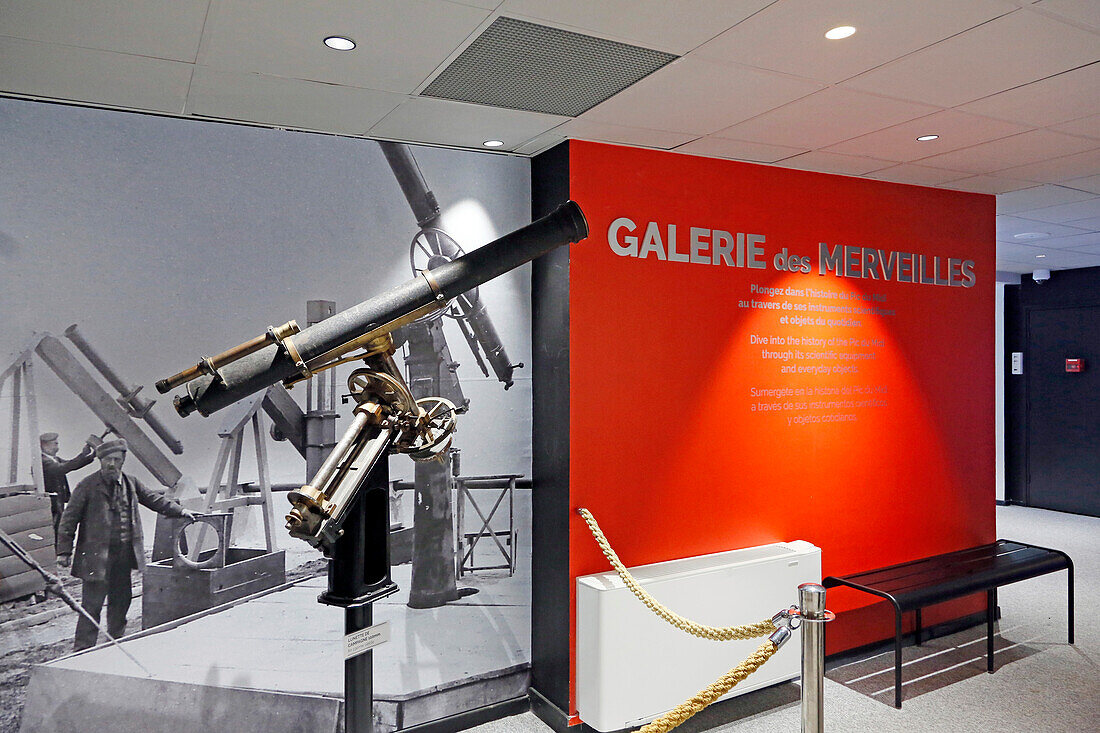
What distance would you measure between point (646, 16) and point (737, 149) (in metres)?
1.43

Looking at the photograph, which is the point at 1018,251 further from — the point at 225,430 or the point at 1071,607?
the point at 225,430

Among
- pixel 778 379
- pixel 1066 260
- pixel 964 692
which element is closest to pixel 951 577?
pixel 964 692

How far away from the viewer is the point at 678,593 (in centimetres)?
304

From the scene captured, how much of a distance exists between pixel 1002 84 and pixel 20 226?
335 cm

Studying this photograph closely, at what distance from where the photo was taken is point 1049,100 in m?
2.64

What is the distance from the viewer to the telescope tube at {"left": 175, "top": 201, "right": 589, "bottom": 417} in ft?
7.03

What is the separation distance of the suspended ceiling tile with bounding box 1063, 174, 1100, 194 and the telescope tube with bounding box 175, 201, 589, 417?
10.1 ft

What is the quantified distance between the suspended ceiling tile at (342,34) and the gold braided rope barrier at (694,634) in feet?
5.90

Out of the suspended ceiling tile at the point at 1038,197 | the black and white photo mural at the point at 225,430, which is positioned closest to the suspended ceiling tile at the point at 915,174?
the suspended ceiling tile at the point at 1038,197

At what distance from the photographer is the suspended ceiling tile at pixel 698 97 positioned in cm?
233

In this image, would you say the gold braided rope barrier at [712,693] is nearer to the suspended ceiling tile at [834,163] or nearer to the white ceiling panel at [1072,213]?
the suspended ceiling tile at [834,163]

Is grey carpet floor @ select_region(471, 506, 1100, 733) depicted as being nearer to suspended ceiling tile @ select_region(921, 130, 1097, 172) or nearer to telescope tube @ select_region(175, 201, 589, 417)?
telescope tube @ select_region(175, 201, 589, 417)

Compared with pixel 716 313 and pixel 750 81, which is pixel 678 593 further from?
pixel 750 81

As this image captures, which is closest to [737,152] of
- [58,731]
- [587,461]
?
[587,461]
